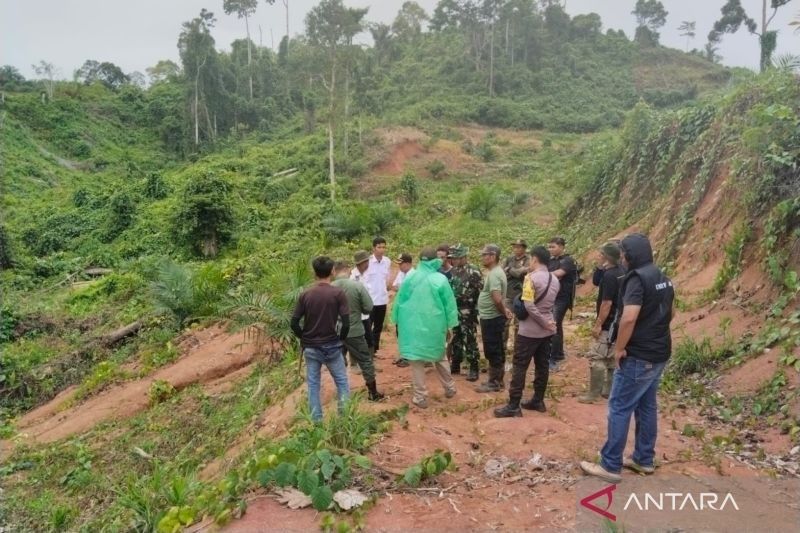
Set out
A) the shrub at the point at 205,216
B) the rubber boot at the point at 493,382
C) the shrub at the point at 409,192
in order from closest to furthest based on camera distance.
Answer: the rubber boot at the point at 493,382, the shrub at the point at 205,216, the shrub at the point at 409,192

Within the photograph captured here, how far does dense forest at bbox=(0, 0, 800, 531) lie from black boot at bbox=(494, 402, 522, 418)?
1.20 ft

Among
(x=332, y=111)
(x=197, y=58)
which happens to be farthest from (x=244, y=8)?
(x=332, y=111)

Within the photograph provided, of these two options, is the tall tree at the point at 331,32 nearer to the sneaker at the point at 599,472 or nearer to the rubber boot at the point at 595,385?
the rubber boot at the point at 595,385

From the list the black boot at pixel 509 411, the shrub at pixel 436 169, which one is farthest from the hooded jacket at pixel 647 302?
the shrub at pixel 436 169

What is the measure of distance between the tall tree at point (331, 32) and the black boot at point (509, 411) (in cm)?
2332

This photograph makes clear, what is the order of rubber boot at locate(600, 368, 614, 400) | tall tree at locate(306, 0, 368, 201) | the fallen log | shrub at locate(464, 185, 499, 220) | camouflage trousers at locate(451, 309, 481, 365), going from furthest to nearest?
tall tree at locate(306, 0, 368, 201) < shrub at locate(464, 185, 499, 220) < the fallen log < camouflage trousers at locate(451, 309, 481, 365) < rubber boot at locate(600, 368, 614, 400)

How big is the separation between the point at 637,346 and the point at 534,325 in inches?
46.9

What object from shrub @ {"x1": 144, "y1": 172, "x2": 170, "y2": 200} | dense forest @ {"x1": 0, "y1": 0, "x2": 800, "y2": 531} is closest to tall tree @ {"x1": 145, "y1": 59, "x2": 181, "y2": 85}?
dense forest @ {"x1": 0, "y1": 0, "x2": 800, "y2": 531}

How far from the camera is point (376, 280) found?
699 cm

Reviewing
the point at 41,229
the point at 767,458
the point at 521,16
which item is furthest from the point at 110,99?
the point at 767,458

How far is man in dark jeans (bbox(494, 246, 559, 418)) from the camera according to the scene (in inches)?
196

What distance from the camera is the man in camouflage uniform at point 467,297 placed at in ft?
19.9

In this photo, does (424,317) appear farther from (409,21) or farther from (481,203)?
(409,21)

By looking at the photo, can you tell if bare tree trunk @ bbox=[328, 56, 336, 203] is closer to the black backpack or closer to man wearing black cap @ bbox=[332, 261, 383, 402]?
man wearing black cap @ bbox=[332, 261, 383, 402]
